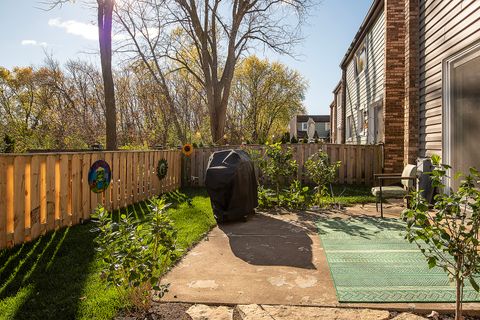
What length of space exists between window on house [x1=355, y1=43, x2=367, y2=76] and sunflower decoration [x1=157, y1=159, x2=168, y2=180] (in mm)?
8321

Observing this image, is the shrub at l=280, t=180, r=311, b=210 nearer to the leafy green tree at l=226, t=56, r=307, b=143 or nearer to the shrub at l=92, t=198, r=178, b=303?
the shrub at l=92, t=198, r=178, b=303

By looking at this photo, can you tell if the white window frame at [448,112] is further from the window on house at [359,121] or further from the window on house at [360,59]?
the window on house at [359,121]

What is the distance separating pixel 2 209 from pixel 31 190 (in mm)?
518

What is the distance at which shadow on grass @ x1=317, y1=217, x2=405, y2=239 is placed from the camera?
198 inches

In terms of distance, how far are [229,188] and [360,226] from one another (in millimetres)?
2137

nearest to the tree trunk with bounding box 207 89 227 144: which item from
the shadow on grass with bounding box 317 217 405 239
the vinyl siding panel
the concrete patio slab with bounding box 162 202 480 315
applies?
the vinyl siding panel

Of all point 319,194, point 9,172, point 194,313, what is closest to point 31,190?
point 9,172

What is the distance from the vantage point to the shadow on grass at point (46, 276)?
2.64m

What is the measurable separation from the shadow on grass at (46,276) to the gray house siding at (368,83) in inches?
368

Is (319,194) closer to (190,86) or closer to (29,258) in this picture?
(29,258)

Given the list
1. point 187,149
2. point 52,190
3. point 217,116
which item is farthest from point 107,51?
point 217,116

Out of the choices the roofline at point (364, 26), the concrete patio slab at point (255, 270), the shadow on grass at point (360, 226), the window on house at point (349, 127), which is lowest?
the concrete patio slab at point (255, 270)

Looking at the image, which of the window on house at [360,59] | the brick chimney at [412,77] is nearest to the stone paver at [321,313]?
the brick chimney at [412,77]

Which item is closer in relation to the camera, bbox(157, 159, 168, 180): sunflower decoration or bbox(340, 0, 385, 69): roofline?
bbox(157, 159, 168, 180): sunflower decoration
